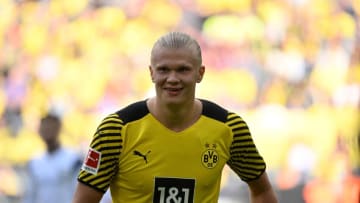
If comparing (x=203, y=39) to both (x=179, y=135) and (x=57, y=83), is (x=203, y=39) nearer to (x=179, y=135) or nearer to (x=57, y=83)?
(x=57, y=83)

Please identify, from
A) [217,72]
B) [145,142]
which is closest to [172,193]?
[145,142]

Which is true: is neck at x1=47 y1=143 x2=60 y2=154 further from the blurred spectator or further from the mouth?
the mouth

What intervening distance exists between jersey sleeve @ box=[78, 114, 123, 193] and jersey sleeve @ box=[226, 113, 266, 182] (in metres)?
0.45

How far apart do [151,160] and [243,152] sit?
407 millimetres

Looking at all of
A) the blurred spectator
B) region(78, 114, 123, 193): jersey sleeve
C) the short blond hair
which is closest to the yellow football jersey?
region(78, 114, 123, 193): jersey sleeve

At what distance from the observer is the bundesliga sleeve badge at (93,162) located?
10.4 ft

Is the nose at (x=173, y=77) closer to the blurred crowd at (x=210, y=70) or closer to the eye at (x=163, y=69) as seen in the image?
the eye at (x=163, y=69)

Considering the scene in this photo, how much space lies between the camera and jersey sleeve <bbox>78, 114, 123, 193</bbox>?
317 centimetres

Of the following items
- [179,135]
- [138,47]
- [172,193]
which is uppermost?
[138,47]

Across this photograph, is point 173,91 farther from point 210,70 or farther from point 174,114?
point 210,70

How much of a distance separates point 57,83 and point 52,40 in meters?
0.31

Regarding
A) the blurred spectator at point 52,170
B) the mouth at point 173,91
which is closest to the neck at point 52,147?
the blurred spectator at point 52,170

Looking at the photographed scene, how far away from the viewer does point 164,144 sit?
3.25 metres

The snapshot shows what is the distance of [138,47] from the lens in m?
6.54
